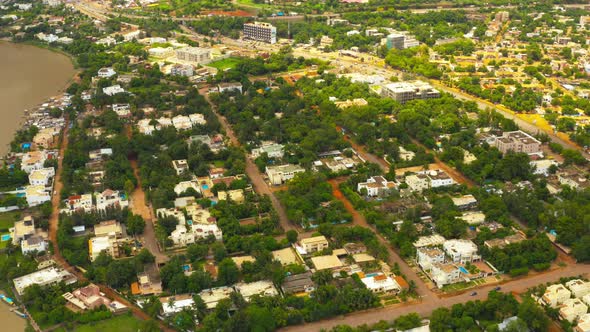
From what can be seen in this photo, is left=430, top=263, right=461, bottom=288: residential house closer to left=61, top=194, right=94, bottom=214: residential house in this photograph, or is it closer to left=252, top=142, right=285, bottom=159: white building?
left=252, top=142, right=285, bottom=159: white building

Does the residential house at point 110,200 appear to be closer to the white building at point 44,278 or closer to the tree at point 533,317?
the white building at point 44,278

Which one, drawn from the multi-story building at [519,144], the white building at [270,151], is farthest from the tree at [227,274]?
the multi-story building at [519,144]

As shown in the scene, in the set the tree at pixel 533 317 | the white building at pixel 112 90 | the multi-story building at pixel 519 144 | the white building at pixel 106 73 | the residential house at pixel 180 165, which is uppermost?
the tree at pixel 533 317

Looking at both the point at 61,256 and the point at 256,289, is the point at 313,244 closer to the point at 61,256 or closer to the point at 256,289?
the point at 256,289

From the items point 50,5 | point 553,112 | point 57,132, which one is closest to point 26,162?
point 57,132

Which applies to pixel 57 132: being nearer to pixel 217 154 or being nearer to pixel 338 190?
pixel 217 154

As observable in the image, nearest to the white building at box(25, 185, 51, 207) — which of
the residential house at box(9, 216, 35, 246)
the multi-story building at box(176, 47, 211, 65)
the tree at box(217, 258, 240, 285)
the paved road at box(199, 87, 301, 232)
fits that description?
the residential house at box(9, 216, 35, 246)

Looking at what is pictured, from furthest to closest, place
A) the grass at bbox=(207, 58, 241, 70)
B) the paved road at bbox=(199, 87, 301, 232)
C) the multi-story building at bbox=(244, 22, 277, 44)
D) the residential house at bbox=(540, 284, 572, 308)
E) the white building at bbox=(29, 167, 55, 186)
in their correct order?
the multi-story building at bbox=(244, 22, 277, 44) → the grass at bbox=(207, 58, 241, 70) → the white building at bbox=(29, 167, 55, 186) → the paved road at bbox=(199, 87, 301, 232) → the residential house at bbox=(540, 284, 572, 308)

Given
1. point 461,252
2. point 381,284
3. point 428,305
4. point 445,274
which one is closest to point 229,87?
point 461,252
